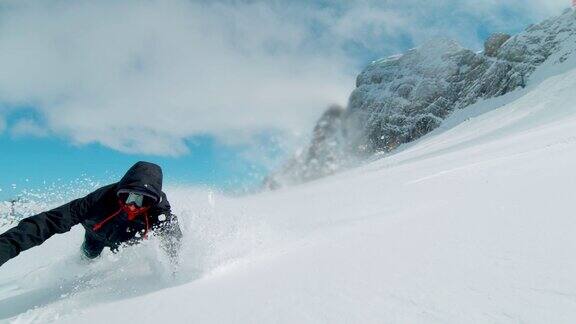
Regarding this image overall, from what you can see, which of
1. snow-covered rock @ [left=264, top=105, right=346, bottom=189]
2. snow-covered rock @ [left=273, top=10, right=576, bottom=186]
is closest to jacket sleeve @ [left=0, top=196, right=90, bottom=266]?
snow-covered rock @ [left=273, top=10, right=576, bottom=186]

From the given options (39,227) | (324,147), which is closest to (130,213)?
(39,227)

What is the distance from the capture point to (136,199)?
500cm

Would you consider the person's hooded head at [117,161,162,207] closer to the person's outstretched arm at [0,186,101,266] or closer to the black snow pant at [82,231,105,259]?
the person's outstretched arm at [0,186,101,266]

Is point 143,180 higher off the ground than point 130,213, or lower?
higher

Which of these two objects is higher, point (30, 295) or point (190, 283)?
point (30, 295)

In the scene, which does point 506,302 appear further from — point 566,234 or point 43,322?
point 43,322

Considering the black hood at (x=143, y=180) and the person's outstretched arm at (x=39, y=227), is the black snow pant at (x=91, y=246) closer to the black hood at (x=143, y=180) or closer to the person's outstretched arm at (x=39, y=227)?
the person's outstretched arm at (x=39, y=227)

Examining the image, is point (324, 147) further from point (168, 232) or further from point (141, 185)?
point (141, 185)

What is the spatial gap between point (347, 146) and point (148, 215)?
152269mm

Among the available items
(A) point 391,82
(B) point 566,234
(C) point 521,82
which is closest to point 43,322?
(B) point 566,234

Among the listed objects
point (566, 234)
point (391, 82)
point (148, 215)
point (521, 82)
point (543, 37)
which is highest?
point (391, 82)

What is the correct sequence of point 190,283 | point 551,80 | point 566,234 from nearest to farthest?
point 566,234
point 190,283
point 551,80

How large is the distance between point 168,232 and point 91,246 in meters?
1.62

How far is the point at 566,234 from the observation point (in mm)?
3631
